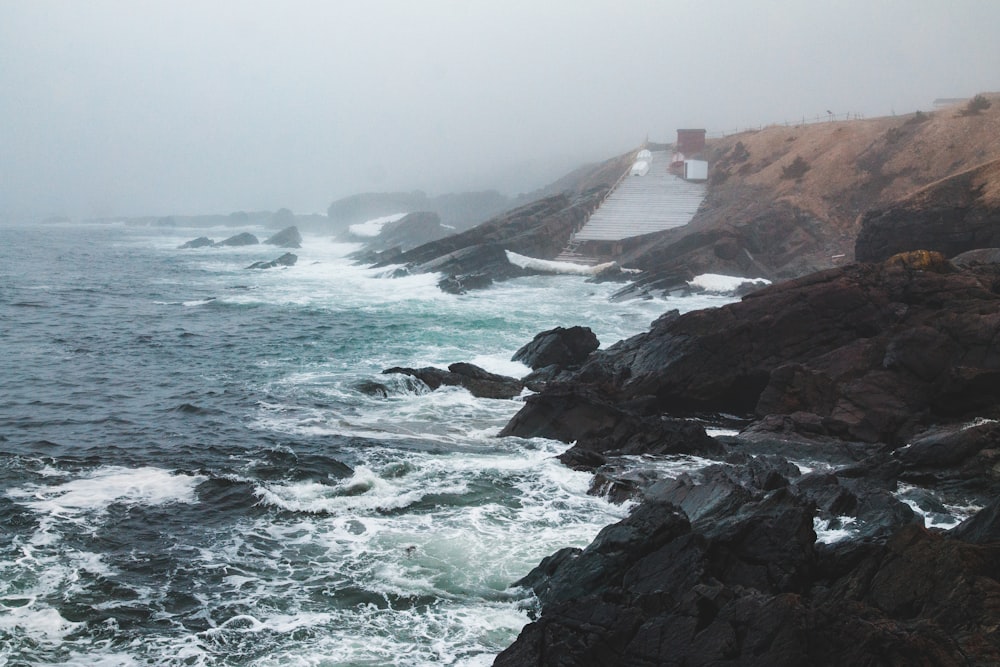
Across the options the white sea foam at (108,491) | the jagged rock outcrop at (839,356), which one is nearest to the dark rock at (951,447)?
the jagged rock outcrop at (839,356)

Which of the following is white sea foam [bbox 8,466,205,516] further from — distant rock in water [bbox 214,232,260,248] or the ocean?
distant rock in water [bbox 214,232,260,248]

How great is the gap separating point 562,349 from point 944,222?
1444cm

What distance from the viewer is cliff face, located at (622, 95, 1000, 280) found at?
4006cm

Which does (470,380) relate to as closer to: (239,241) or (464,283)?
(464,283)

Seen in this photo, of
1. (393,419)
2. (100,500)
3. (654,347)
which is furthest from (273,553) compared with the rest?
(654,347)

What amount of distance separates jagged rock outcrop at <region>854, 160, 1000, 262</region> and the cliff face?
383 inches

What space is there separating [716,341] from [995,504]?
10309mm

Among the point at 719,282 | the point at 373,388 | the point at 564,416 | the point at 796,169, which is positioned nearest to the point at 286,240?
the point at 796,169

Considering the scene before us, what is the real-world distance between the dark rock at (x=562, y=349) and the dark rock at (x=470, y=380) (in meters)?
1.46

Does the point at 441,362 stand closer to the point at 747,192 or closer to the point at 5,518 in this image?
the point at 5,518

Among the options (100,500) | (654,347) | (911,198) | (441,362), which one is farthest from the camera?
(911,198)

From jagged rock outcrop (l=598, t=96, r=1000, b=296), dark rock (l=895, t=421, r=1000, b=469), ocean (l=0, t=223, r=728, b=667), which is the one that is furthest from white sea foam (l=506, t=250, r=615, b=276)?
dark rock (l=895, t=421, r=1000, b=469)

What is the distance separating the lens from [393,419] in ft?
60.7

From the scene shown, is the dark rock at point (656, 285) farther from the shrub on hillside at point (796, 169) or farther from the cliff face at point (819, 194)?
the shrub on hillside at point (796, 169)
